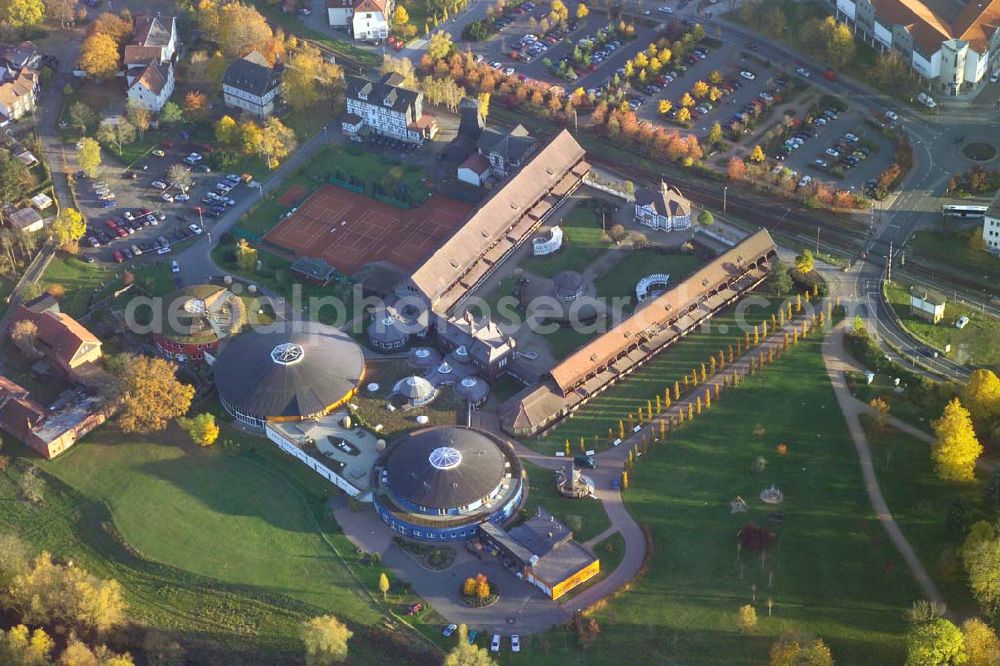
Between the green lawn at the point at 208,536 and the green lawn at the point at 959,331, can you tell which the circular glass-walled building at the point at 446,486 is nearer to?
the green lawn at the point at 208,536

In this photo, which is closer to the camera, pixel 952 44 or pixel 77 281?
pixel 77 281

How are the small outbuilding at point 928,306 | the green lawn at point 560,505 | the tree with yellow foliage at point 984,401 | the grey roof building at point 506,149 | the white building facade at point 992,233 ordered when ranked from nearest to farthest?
1. the green lawn at point 560,505
2. the tree with yellow foliage at point 984,401
3. the small outbuilding at point 928,306
4. the white building facade at point 992,233
5. the grey roof building at point 506,149

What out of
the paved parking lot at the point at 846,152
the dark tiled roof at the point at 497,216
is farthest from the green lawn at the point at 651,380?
the paved parking lot at the point at 846,152

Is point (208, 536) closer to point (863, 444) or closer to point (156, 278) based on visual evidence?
A: point (156, 278)

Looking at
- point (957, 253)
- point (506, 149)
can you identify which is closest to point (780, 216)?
point (957, 253)

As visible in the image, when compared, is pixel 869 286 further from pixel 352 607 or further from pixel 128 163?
pixel 128 163

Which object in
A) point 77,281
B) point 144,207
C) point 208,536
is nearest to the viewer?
point 208,536
